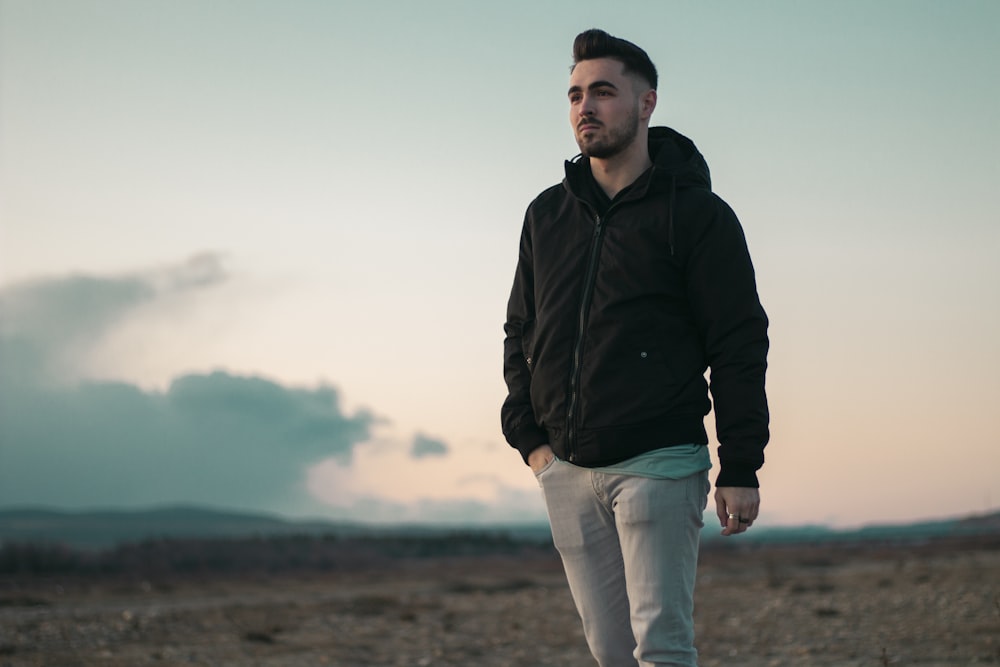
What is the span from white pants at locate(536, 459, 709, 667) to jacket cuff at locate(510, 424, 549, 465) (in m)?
0.11

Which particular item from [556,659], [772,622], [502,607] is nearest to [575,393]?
[556,659]

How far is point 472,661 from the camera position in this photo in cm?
948

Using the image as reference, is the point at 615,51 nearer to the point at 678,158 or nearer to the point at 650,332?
the point at 678,158

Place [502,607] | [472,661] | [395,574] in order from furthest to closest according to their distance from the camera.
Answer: [395,574], [502,607], [472,661]

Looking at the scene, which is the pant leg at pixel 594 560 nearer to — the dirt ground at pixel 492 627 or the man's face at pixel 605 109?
the man's face at pixel 605 109

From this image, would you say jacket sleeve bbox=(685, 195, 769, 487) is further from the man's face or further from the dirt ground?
the dirt ground

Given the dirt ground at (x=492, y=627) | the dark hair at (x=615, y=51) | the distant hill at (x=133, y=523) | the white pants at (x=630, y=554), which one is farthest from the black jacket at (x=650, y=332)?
the distant hill at (x=133, y=523)

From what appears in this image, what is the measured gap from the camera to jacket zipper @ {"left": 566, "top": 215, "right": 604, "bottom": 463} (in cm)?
346

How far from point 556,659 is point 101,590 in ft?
47.6

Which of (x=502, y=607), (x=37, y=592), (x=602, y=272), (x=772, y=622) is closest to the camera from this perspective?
(x=602, y=272)

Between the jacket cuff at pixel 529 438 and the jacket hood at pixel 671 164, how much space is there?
879 millimetres

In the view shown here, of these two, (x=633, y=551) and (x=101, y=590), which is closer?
(x=633, y=551)

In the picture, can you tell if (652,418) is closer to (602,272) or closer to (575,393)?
(575,393)

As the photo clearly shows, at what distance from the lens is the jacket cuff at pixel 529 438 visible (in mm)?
3658
